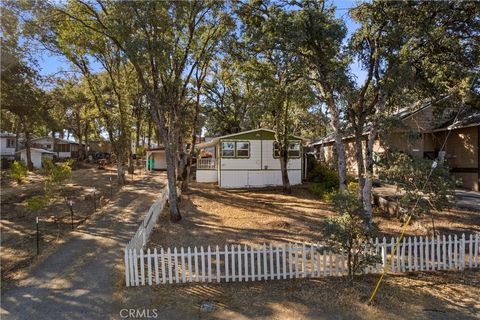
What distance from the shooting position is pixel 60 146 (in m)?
50.4

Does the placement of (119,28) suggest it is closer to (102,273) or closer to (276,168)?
(102,273)

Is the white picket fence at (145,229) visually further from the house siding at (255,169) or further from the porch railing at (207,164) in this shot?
the porch railing at (207,164)

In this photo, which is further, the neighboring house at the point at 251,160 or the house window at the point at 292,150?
the house window at the point at 292,150

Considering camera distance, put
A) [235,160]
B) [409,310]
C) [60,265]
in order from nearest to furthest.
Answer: [409,310] < [60,265] < [235,160]

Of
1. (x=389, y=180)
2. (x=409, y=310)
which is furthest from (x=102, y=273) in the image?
(x=389, y=180)

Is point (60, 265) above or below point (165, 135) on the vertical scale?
below

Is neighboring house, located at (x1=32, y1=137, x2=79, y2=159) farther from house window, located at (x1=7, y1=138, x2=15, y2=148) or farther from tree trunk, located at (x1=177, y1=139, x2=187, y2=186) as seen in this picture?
tree trunk, located at (x1=177, y1=139, x2=187, y2=186)

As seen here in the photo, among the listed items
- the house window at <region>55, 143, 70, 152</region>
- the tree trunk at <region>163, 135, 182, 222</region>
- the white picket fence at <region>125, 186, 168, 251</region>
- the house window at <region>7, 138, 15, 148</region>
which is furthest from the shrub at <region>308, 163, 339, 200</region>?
the house window at <region>7, 138, 15, 148</region>

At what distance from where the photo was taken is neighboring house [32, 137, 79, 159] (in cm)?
4963

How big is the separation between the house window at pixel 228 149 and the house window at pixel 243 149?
34cm

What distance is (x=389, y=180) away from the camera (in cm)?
854

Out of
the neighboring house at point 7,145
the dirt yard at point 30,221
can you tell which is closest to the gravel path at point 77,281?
the dirt yard at point 30,221

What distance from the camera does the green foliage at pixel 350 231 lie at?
21.6ft

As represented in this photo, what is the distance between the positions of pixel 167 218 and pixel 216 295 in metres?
6.59
